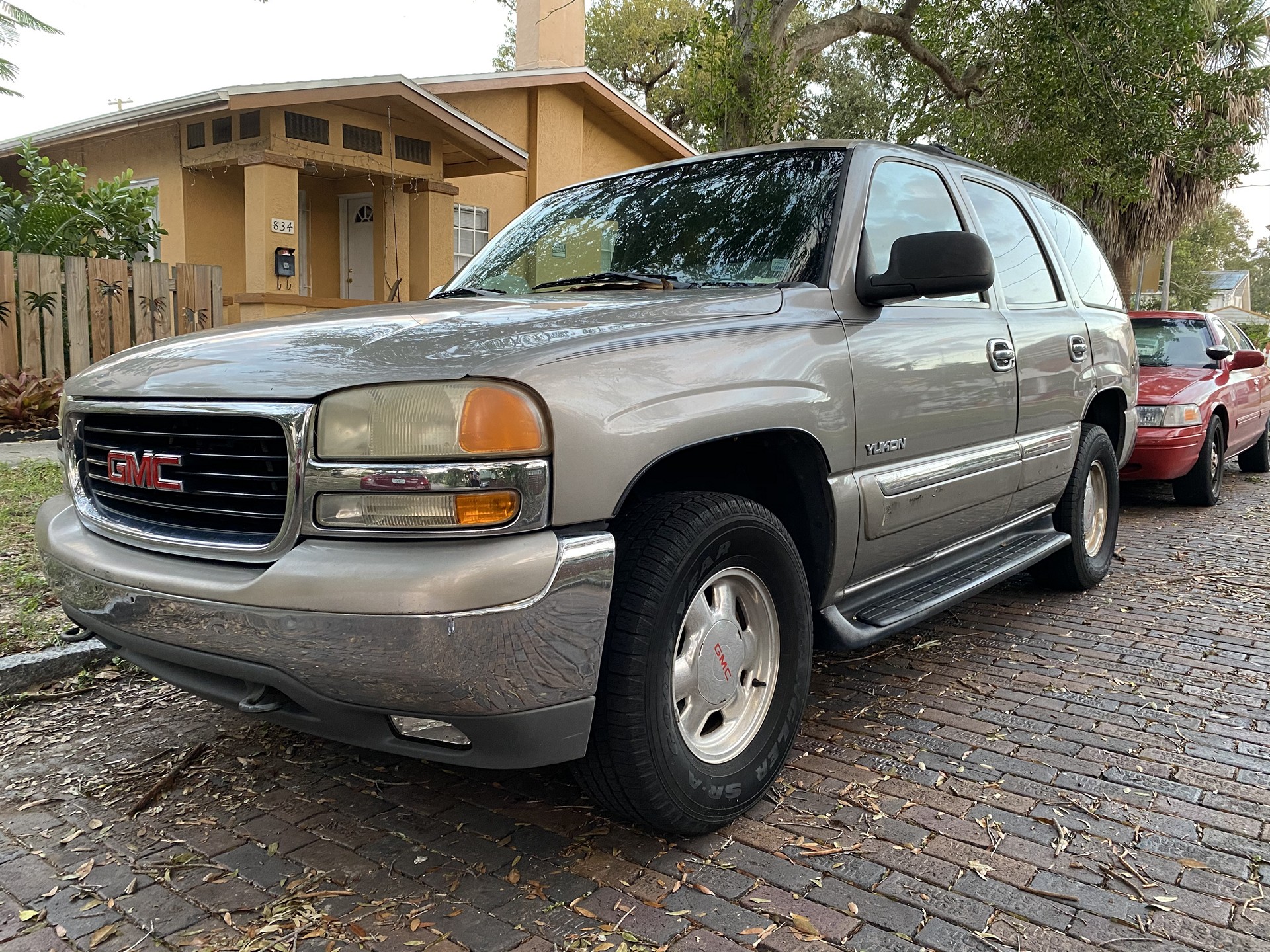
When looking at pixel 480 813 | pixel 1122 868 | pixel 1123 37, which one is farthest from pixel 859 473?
pixel 1123 37

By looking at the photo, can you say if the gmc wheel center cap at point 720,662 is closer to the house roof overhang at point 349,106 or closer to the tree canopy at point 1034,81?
the tree canopy at point 1034,81

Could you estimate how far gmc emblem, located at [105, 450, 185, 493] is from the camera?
2.41 meters

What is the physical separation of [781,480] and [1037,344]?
73.3 inches

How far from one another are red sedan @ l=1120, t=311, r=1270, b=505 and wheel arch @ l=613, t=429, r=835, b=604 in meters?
5.24

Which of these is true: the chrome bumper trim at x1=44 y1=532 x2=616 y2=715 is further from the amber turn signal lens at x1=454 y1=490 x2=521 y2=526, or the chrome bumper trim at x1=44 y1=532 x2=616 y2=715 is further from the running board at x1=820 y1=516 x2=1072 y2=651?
the running board at x1=820 y1=516 x2=1072 y2=651

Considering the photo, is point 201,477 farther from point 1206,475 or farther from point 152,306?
point 152,306

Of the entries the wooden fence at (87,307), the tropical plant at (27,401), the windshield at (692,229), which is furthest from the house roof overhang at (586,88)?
the windshield at (692,229)

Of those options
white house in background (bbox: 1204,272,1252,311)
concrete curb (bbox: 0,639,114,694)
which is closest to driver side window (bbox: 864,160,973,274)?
concrete curb (bbox: 0,639,114,694)

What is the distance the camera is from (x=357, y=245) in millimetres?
14484

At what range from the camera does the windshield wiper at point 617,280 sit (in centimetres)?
328

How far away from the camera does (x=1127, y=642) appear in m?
4.41

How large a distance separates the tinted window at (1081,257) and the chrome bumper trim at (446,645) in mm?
3751

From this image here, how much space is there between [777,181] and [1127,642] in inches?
102

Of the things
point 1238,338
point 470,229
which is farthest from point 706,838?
point 470,229
